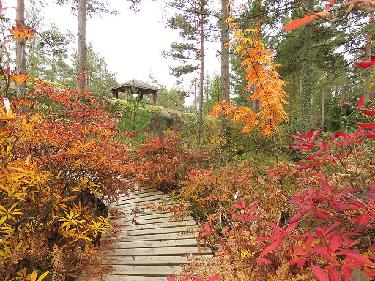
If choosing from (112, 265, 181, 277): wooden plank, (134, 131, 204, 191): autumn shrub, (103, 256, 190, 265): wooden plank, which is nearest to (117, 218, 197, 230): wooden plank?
(103, 256, 190, 265): wooden plank

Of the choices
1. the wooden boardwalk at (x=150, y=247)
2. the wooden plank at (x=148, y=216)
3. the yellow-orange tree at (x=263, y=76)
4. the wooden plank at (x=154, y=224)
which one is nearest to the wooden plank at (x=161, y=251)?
the wooden boardwalk at (x=150, y=247)

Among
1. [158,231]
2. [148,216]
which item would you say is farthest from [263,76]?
Result: [158,231]

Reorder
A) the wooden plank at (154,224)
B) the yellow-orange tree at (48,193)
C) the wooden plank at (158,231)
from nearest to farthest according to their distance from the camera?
the yellow-orange tree at (48,193)
the wooden plank at (158,231)
the wooden plank at (154,224)

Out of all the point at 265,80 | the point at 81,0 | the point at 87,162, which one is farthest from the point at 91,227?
the point at 81,0

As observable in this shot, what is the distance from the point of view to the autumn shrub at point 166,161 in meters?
7.45

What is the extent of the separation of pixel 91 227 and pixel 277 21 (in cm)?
1083

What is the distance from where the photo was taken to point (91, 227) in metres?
3.41

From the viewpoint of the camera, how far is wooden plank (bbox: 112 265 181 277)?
144 inches

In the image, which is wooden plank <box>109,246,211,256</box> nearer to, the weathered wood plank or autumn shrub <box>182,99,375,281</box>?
autumn shrub <box>182,99,375,281</box>

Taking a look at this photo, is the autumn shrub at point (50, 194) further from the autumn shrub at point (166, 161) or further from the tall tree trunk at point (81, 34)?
the tall tree trunk at point (81, 34)

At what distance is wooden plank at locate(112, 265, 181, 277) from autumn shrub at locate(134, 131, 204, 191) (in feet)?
10.5

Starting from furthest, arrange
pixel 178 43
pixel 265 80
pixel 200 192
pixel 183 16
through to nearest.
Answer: pixel 178 43 < pixel 183 16 < pixel 265 80 < pixel 200 192

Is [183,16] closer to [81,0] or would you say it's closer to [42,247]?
[81,0]

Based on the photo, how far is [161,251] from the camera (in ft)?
13.8
